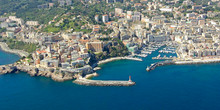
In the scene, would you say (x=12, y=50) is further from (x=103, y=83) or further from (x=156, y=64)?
(x=156, y=64)

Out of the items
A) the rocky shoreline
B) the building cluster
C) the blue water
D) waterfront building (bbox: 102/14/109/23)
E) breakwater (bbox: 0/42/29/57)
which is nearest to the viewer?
the blue water

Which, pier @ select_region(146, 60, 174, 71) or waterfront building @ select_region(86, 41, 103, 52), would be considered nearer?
pier @ select_region(146, 60, 174, 71)

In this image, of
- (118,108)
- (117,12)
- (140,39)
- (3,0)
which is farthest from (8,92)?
(3,0)

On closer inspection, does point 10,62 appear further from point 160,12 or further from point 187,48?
point 160,12

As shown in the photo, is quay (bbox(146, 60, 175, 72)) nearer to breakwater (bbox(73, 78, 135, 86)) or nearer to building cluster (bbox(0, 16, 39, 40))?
breakwater (bbox(73, 78, 135, 86))

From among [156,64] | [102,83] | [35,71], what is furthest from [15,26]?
[102,83]

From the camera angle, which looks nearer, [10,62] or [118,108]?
[118,108]

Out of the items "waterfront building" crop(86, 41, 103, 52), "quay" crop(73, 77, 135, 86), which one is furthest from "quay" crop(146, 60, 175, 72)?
"waterfront building" crop(86, 41, 103, 52)

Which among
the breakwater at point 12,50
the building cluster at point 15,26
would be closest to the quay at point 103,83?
the breakwater at point 12,50
